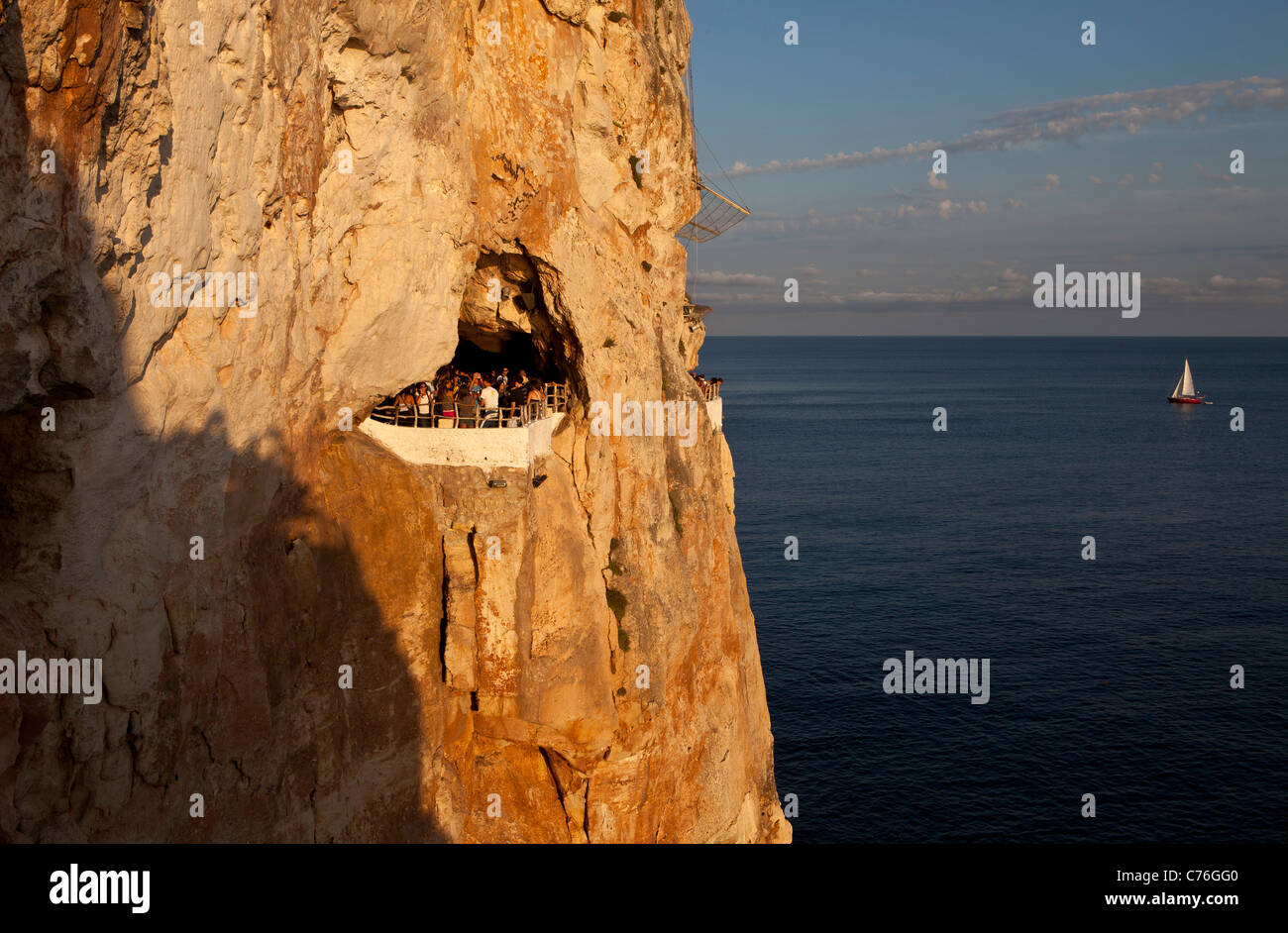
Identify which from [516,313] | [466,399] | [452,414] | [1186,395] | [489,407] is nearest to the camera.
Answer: [452,414]

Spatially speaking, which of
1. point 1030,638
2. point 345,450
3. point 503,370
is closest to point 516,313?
point 503,370

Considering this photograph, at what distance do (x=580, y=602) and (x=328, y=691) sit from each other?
707 centimetres

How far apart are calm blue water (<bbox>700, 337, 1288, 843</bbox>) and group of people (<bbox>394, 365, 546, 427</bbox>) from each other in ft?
75.6

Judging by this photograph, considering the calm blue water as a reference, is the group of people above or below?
above

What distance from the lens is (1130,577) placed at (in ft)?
211

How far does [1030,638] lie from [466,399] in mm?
40977

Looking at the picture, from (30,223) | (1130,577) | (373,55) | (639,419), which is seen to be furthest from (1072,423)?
(30,223)

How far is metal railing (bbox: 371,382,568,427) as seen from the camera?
2388 cm

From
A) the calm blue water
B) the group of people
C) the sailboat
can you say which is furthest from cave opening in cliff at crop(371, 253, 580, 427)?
the sailboat

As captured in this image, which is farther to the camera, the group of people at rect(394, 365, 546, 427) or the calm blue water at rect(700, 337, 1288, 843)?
the calm blue water at rect(700, 337, 1288, 843)

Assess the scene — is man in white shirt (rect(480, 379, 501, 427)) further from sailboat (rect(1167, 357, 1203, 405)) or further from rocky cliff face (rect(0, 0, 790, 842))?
sailboat (rect(1167, 357, 1203, 405))

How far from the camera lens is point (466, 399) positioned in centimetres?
2420

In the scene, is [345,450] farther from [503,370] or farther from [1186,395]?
[1186,395]
